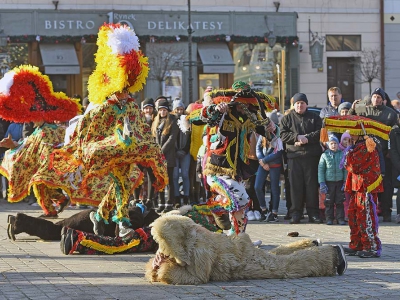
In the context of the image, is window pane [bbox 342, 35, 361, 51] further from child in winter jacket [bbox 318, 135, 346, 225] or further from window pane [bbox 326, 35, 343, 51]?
child in winter jacket [bbox 318, 135, 346, 225]

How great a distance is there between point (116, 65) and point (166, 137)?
5.72m

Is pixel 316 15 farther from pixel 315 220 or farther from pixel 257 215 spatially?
pixel 315 220

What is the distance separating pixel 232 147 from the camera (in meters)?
9.74

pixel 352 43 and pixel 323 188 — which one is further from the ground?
pixel 352 43

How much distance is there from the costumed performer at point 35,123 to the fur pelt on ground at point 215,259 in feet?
18.1

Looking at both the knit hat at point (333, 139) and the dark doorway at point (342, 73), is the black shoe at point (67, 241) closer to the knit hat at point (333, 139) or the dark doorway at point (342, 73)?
the knit hat at point (333, 139)

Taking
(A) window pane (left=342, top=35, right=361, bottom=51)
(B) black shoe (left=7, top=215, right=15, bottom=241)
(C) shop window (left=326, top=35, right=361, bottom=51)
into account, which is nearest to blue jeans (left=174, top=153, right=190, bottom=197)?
(B) black shoe (left=7, top=215, right=15, bottom=241)

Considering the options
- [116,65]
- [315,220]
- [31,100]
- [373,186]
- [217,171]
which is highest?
[116,65]

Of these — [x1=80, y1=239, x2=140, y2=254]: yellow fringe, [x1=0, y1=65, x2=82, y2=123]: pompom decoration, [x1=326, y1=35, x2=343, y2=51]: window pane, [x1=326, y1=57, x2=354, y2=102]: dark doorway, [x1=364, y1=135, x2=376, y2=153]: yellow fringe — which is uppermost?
[x1=326, y1=35, x2=343, y2=51]: window pane

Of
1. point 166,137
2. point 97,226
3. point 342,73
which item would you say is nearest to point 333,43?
point 342,73

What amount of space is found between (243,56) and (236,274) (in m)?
25.2

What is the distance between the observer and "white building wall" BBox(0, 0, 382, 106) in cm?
3253

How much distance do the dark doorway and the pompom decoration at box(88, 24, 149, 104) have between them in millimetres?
24709

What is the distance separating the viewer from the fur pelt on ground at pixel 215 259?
7723mm
